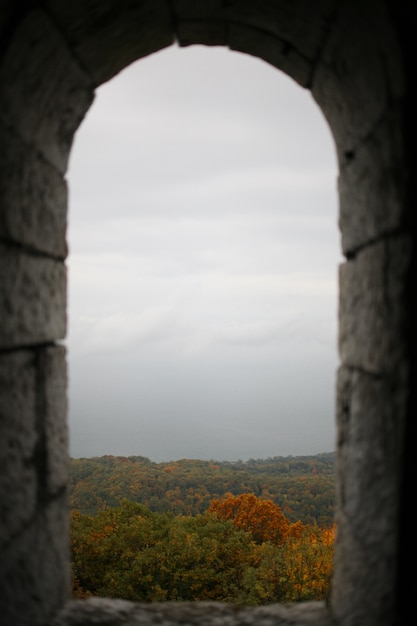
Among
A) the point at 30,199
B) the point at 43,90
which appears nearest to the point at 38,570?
the point at 30,199

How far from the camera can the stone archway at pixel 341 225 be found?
1.74 metres

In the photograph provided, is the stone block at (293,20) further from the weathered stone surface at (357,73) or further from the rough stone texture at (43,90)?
the rough stone texture at (43,90)

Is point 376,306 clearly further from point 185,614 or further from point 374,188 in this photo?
point 185,614

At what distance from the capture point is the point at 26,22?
1.84 meters

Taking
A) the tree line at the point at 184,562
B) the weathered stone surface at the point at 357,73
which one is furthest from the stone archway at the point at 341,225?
the tree line at the point at 184,562

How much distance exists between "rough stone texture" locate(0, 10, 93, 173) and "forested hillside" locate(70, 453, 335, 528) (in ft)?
64.1

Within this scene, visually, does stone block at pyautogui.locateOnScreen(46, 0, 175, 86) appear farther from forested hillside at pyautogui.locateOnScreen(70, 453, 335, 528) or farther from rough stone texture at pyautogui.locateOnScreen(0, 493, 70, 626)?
forested hillside at pyautogui.locateOnScreen(70, 453, 335, 528)

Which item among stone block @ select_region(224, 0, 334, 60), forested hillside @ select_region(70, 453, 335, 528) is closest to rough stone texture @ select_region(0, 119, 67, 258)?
stone block @ select_region(224, 0, 334, 60)

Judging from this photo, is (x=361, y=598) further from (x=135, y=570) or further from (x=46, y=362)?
(x=135, y=570)

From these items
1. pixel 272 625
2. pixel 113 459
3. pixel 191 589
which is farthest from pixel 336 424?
pixel 113 459

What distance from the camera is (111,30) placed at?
7.41 feet

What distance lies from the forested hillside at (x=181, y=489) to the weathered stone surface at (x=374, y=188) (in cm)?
1972

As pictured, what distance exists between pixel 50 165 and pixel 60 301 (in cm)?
63

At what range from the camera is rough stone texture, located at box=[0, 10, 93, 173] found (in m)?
1.88
